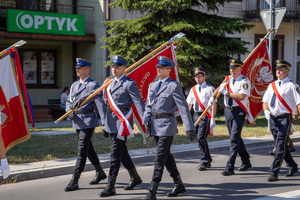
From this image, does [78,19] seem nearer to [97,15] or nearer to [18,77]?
[97,15]

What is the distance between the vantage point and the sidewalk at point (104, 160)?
311 inches

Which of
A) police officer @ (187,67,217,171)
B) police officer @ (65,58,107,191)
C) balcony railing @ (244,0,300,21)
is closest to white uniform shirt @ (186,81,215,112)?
police officer @ (187,67,217,171)

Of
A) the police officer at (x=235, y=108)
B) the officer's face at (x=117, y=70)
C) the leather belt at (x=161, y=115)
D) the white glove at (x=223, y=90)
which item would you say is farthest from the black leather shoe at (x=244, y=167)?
the officer's face at (x=117, y=70)

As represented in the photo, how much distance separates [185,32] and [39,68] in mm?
8556

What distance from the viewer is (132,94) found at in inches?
257

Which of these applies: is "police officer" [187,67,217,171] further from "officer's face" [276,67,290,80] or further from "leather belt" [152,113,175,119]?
"leather belt" [152,113,175,119]

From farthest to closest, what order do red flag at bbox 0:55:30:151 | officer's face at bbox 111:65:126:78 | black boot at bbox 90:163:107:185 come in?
black boot at bbox 90:163:107:185 < red flag at bbox 0:55:30:151 < officer's face at bbox 111:65:126:78

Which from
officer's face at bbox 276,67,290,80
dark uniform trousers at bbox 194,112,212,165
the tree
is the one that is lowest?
dark uniform trousers at bbox 194,112,212,165

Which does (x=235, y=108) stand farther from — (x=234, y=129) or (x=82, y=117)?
(x=82, y=117)

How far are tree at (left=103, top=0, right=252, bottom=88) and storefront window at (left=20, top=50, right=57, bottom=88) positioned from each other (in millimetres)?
5857

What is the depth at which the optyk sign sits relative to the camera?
17641mm

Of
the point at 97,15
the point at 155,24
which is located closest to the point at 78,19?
the point at 97,15

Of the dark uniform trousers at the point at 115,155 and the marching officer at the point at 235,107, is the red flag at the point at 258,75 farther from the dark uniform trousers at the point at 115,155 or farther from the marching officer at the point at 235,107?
the dark uniform trousers at the point at 115,155

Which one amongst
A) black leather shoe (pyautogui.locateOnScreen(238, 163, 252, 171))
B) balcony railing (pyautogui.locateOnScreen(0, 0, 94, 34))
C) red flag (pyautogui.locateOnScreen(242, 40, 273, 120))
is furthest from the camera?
balcony railing (pyautogui.locateOnScreen(0, 0, 94, 34))
